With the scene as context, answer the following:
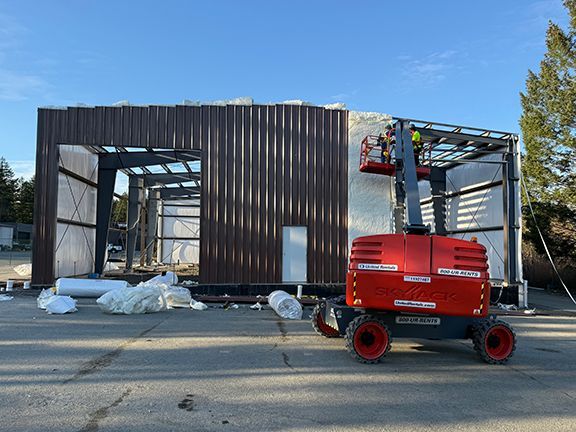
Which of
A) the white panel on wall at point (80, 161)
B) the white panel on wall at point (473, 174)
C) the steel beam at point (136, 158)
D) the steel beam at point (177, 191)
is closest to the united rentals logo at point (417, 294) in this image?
the white panel on wall at point (473, 174)

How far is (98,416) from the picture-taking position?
16.3 ft

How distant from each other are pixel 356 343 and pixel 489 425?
2878 millimetres

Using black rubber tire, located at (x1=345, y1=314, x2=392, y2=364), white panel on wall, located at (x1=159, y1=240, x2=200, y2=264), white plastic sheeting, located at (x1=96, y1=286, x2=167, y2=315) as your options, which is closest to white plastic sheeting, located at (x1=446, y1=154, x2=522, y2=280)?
black rubber tire, located at (x1=345, y1=314, x2=392, y2=364)

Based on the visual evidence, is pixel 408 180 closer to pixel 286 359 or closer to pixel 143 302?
pixel 286 359

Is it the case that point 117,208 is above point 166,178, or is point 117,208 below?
below

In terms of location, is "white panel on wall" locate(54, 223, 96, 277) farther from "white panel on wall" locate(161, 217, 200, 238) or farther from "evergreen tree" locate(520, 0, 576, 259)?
"evergreen tree" locate(520, 0, 576, 259)

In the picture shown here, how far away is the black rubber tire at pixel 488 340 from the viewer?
25.8 feet

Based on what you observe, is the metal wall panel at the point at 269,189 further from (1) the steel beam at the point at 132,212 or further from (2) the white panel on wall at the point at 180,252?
(2) the white panel on wall at the point at 180,252

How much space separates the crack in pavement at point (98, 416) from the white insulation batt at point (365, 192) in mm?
12857

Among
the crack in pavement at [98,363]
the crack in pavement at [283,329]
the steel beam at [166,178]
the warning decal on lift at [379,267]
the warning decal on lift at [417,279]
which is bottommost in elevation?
the crack in pavement at [283,329]

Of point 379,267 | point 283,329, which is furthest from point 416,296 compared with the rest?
point 283,329

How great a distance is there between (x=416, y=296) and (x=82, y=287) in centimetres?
1104

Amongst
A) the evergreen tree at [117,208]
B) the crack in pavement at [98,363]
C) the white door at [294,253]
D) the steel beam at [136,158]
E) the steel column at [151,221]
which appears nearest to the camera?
the crack in pavement at [98,363]

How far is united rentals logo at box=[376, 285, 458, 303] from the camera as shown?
24.8 feet
